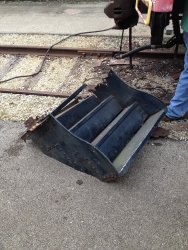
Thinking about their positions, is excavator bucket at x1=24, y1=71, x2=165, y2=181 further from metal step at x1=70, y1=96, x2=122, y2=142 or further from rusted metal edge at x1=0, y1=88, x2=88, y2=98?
rusted metal edge at x1=0, y1=88, x2=88, y2=98

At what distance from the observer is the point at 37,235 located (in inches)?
137

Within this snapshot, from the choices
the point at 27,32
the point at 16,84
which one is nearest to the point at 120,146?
the point at 16,84

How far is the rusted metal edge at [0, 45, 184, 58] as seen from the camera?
6254 mm

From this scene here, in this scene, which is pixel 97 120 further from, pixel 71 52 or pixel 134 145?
pixel 71 52

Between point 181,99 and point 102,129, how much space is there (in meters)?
1.08

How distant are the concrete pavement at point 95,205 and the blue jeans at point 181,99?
1.51 feet

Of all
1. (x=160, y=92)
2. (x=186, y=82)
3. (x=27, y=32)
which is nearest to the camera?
(x=186, y=82)

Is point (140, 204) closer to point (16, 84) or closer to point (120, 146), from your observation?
point (120, 146)

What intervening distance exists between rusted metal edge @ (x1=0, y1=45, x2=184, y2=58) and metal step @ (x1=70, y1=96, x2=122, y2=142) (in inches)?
75.7

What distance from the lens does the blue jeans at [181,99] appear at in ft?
14.7

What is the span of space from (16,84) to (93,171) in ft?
8.85

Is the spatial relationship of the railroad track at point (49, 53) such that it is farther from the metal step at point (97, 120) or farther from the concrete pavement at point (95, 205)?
the concrete pavement at point (95, 205)

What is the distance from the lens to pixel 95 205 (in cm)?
374

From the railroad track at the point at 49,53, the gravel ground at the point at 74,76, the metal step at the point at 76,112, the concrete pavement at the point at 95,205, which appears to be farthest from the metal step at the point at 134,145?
the railroad track at the point at 49,53
